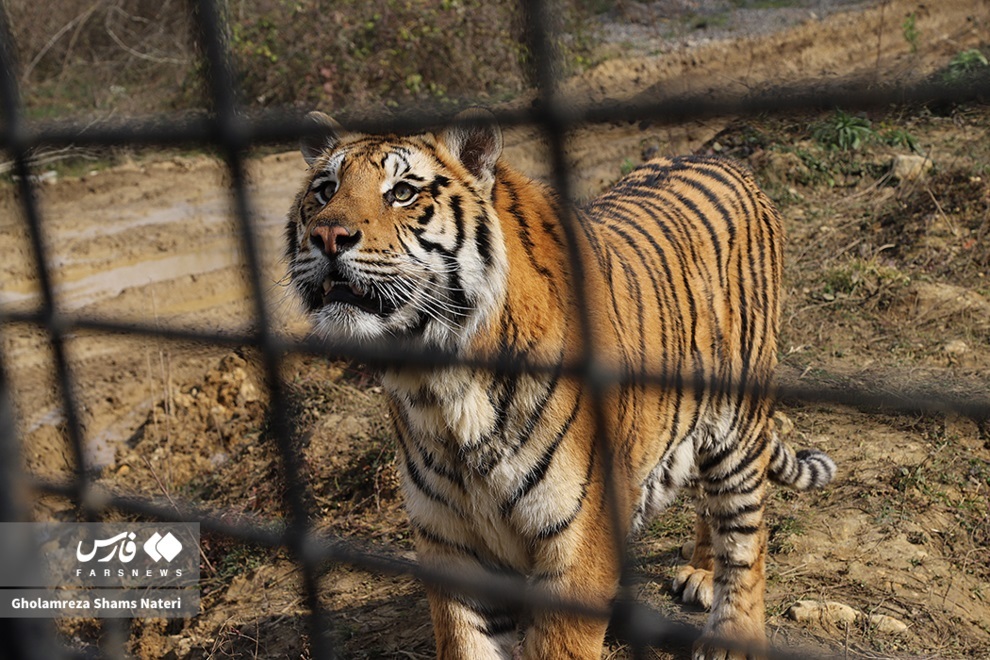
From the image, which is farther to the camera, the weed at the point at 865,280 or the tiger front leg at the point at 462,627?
the weed at the point at 865,280

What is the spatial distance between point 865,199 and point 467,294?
13.1 feet

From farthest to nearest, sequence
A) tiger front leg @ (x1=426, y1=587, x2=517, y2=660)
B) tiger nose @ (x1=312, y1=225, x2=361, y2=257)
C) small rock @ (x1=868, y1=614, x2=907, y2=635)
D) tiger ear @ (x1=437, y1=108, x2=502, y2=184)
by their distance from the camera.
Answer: small rock @ (x1=868, y1=614, x2=907, y2=635)
tiger front leg @ (x1=426, y1=587, x2=517, y2=660)
tiger ear @ (x1=437, y1=108, x2=502, y2=184)
tiger nose @ (x1=312, y1=225, x2=361, y2=257)

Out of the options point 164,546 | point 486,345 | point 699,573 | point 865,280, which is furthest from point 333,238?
point 865,280

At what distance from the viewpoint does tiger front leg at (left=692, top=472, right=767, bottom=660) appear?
330cm

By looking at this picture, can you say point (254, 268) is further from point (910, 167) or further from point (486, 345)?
point (910, 167)

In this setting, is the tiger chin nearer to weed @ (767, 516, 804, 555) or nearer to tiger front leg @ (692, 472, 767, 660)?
tiger front leg @ (692, 472, 767, 660)

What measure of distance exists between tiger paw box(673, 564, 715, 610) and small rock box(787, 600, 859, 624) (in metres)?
0.27

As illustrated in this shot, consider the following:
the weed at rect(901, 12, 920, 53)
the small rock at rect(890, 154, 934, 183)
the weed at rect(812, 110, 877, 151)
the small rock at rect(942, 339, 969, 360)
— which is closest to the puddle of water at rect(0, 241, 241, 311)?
the weed at rect(812, 110, 877, 151)

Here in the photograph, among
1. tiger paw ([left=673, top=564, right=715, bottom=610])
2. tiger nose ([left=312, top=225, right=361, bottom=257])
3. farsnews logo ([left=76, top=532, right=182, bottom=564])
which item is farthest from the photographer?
farsnews logo ([left=76, top=532, right=182, bottom=564])

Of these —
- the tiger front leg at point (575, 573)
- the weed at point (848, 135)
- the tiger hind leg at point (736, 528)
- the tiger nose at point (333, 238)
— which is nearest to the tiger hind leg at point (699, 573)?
the tiger hind leg at point (736, 528)

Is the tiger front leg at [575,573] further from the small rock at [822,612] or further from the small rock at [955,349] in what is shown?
the small rock at [955,349]

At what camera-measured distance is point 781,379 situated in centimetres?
331

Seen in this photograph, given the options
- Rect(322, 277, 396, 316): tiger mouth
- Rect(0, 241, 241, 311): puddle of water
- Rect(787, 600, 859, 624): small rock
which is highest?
Rect(0, 241, 241, 311): puddle of water

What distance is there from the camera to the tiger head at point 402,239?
90.9 inches
